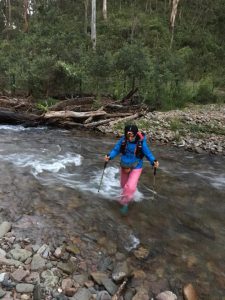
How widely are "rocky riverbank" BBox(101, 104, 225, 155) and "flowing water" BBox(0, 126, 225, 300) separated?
1538 mm

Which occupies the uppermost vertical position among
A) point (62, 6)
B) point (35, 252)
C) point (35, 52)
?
point (62, 6)

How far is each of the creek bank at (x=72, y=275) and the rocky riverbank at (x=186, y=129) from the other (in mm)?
8455

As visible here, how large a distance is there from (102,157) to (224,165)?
161 inches

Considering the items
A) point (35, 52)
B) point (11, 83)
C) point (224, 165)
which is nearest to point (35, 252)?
point (224, 165)

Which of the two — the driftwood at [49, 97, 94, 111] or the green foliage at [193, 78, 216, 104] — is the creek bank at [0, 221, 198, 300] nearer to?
the driftwood at [49, 97, 94, 111]

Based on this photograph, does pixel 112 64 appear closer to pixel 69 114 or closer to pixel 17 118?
pixel 69 114

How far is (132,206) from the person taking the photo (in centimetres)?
743

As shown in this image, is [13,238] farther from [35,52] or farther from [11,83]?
[35,52]

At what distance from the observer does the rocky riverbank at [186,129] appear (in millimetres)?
13492

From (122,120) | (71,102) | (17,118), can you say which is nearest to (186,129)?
(122,120)

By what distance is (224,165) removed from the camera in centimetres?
1152

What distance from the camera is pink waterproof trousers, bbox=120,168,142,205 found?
727 cm

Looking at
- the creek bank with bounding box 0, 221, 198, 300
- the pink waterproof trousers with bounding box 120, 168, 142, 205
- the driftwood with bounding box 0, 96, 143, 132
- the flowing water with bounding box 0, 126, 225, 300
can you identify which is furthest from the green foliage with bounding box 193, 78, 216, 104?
the creek bank with bounding box 0, 221, 198, 300

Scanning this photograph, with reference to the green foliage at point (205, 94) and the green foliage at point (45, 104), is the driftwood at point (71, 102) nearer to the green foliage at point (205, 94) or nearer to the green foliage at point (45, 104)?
the green foliage at point (45, 104)
